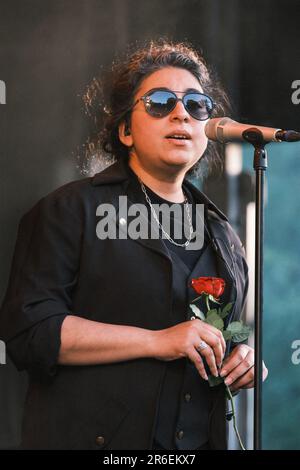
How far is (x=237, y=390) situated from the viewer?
2322 millimetres

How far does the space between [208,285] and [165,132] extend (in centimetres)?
52

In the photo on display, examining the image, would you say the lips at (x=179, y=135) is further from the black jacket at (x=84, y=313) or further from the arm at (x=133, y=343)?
the arm at (x=133, y=343)

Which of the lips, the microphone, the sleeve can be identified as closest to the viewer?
the microphone

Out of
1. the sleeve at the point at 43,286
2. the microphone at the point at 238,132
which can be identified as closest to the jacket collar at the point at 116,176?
the sleeve at the point at 43,286

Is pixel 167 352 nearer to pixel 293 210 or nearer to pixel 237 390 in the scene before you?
pixel 237 390

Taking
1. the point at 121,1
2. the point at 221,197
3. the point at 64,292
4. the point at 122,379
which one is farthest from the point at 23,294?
the point at 121,1

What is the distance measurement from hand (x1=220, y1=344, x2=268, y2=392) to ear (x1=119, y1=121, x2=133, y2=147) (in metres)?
0.73

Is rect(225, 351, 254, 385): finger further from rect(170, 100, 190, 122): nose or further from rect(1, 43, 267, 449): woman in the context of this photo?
rect(170, 100, 190, 122): nose

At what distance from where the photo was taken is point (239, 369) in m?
2.26

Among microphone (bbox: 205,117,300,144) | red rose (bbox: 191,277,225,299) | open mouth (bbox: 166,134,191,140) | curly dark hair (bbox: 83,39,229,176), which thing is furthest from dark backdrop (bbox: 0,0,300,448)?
red rose (bbox: 191,277,225,299)

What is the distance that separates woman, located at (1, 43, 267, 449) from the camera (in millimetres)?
2152

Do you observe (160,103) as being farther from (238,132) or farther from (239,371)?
(239,371)

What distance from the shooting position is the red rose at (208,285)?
7.03 ft

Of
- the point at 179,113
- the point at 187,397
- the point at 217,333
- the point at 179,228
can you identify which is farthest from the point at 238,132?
the point at 187,397
